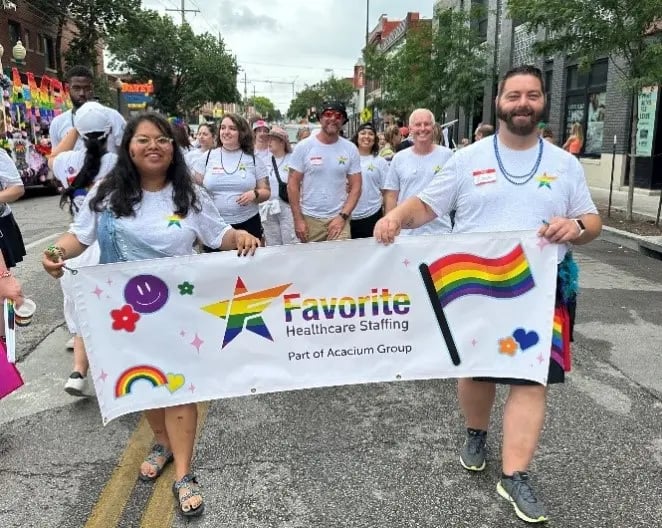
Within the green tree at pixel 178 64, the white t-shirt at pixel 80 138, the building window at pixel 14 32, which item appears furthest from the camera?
the green tree at pixel 178 64

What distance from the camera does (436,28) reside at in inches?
918

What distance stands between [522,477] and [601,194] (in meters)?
15.2

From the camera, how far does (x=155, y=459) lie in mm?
3197

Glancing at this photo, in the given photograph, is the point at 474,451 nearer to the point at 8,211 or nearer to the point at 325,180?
the point at 325,180

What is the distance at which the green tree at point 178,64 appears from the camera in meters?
47.9

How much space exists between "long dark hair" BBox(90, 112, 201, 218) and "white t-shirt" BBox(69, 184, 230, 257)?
3cm

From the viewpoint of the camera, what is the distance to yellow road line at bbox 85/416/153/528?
2.82 meters

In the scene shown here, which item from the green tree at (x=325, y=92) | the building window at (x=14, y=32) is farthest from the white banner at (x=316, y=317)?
the green tree at (x=325, y=92)

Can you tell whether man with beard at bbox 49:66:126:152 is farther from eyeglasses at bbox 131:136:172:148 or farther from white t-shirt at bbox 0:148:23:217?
eyeglasses at bbox 131:136:172:148

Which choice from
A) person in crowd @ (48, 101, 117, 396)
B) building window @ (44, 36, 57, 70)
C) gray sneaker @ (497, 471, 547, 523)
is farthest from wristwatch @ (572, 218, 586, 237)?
building window @ (44, 36, 57, 70)

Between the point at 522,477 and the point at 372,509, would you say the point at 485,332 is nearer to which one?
the point at 522,477

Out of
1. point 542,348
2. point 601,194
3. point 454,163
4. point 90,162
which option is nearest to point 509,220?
point 454,163

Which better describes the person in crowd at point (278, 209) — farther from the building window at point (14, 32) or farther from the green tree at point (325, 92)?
the green tree at point (325, 92)

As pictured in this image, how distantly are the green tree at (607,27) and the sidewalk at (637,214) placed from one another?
1216mm
